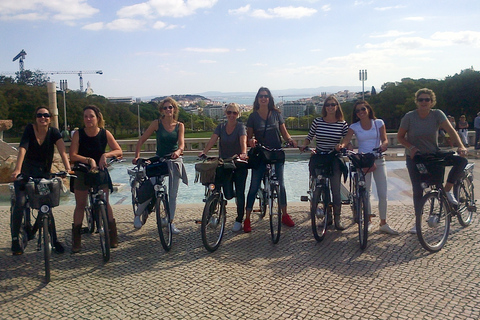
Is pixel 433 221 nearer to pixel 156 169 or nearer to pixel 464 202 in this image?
pixel 464 202

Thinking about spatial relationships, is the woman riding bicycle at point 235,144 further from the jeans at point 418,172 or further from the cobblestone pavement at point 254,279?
the jeans at point 418,172

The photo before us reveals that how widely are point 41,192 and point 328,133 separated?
3.56 metres

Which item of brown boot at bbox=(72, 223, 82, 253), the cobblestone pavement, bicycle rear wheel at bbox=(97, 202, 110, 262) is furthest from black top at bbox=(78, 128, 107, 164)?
the cobblestone pavement

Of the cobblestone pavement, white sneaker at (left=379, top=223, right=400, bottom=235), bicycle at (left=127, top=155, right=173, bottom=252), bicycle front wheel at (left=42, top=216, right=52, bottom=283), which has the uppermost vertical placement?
bicycle at (left=127, top=155, right=173, bottom=252)

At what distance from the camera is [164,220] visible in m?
5.88

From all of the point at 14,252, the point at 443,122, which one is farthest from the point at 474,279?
the point at 14,252

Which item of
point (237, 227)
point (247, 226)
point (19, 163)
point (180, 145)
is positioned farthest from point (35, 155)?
point (247, 226)

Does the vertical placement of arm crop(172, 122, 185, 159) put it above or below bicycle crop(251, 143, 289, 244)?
above

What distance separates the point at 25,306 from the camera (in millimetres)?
4363

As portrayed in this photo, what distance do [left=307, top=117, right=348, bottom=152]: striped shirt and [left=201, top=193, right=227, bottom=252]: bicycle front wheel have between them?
156 centimetres

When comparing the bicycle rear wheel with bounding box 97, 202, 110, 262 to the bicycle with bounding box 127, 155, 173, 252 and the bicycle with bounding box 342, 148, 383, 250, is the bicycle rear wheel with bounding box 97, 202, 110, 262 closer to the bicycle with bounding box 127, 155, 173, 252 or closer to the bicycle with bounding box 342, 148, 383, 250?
the bicycle with bounding box 127, 155, 173, 252

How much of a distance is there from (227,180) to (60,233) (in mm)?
2557

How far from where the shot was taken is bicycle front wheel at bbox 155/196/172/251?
579 centimetres

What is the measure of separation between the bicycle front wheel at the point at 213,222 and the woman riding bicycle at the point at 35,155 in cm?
163
